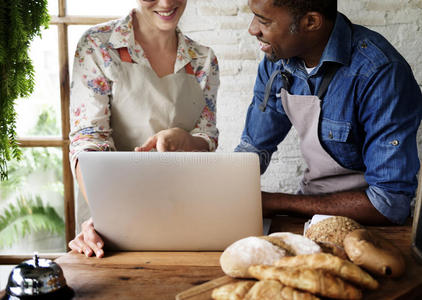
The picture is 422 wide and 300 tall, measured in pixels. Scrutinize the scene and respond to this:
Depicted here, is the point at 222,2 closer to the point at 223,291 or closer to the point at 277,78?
the point at 277,78

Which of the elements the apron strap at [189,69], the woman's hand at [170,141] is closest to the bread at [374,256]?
the woman's hand at [170,141]

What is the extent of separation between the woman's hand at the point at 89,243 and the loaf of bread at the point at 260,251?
0.35 metres

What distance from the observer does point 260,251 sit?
79 cm

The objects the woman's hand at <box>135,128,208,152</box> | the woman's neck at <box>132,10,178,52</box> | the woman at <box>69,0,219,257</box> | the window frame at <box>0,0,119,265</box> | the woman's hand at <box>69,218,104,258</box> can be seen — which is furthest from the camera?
the window frame at <box>0,0,119,265</box>

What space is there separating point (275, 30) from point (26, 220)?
71.7 inches

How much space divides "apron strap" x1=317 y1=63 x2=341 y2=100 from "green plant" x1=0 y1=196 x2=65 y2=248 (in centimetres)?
177

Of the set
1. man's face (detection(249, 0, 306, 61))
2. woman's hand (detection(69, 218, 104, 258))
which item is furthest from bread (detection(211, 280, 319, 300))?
man's face (detection(249, 0, 306, 61))

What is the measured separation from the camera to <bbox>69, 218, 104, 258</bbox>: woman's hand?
3.32ft

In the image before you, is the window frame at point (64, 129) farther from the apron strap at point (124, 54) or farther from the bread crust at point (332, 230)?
the bread crust at point (332, 230)

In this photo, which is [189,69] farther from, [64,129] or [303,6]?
[64,129]

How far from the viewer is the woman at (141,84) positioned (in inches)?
58.3

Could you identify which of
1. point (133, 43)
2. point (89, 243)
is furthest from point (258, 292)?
point (133, 43)

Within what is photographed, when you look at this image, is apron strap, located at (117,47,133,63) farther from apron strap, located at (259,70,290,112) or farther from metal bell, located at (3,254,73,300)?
metal bell, located at (3,254,73,300)

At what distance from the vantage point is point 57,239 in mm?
2586
